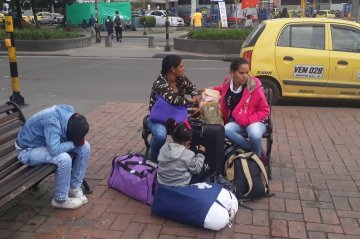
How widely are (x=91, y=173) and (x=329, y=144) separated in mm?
3120

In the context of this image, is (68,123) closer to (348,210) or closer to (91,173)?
(91,173)

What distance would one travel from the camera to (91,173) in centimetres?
495

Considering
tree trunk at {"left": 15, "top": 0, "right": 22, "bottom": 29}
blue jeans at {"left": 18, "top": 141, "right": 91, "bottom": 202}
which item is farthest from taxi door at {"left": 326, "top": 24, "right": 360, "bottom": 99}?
tree trunk at {"left": 15, "top": 0, "right": 22, "bottom": 29}

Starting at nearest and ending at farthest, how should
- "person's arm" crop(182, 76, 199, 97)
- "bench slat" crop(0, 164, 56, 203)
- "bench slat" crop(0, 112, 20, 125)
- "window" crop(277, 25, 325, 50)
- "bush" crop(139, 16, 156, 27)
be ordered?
"bench slat" crop(0, 164, 56, 203)
"bench slat" crop(0, 112, 20, 125)
"person's arm" crop(182, 76, 199, 97)
"window" crop(277, 25, 325, 50)
"bush" crop(139, 16, 156, 27)

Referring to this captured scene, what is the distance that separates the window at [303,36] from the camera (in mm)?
8141

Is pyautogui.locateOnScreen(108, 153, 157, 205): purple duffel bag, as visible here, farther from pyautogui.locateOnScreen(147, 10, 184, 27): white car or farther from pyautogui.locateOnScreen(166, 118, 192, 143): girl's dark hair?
pyautogui.locateOnScreen(147, 10, 184, 27): white car

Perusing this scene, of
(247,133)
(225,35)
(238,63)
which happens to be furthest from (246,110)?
(225,35)

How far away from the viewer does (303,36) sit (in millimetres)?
8188

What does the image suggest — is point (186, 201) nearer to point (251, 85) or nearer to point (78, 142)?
point (78, 142)

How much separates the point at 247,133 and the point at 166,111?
2.93 ft

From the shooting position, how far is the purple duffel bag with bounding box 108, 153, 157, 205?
4152 mm

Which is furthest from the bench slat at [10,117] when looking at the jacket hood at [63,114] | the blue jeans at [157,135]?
the blue jeans at [157,135]

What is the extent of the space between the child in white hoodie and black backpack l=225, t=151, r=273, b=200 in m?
0.47

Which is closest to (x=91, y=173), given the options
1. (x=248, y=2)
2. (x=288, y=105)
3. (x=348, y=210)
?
(x=348, y=210)
